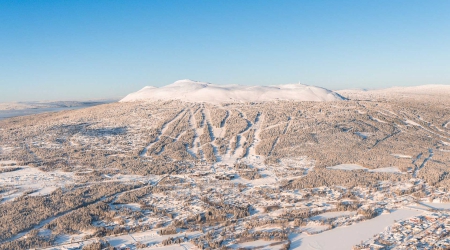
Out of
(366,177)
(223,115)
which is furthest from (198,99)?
(366,177)

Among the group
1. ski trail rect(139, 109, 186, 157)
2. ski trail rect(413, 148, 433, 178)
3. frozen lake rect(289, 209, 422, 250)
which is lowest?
frozen lake rect(289, 209, 422, 250)

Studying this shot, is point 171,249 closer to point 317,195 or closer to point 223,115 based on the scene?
point 317,195

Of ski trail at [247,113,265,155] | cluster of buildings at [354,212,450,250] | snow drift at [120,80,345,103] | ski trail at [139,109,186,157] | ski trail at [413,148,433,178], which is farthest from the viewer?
snow drift at [120,80,345,103]

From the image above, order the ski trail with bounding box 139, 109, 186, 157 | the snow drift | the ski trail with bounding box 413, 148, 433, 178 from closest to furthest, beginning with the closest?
the ski trail with bounding box 413, 148, 433, 178
the ski trail with bounding box 139, 109, 186, 157
the snow drift

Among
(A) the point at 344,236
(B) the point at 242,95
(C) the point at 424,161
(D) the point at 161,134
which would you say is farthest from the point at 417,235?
(B) the point at 242,95

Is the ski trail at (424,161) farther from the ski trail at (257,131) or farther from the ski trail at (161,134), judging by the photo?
the ski trail at (161,134)

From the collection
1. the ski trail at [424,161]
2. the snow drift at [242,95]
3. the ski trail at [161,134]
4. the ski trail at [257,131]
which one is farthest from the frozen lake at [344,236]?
the snow drift at [242,95]

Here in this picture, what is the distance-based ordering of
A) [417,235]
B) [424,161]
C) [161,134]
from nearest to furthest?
[417,235] < [424,161] < [161,134]

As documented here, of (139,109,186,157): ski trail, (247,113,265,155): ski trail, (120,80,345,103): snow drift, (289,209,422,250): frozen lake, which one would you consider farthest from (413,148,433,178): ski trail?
(120,80,345,103): snow drift

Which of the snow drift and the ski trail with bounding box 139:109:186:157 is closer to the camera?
the ski trail with bounding box 139:109:186:157

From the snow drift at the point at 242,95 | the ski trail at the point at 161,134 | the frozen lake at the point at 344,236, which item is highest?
the snow drift at the point at 242,95

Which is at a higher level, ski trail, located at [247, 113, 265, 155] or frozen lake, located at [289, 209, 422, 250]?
ski trail, located at [247, 113, 265, 155]

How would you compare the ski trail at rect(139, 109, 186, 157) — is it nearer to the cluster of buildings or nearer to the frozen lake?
the frozen lake

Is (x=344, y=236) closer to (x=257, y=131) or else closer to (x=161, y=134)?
(x=257, y=131)
